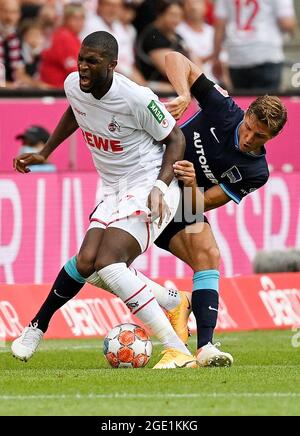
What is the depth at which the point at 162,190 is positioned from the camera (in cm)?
930

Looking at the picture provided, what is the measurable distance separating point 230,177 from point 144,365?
1.57 metres

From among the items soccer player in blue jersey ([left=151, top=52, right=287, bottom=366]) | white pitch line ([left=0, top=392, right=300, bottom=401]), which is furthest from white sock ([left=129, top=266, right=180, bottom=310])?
white pitch line ([left=0, top=392, right=300, bottom=401])

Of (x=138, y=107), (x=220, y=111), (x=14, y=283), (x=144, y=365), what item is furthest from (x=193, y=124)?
(x=14, y=283)

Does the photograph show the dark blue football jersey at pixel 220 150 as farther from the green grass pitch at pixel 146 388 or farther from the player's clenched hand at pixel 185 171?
the green grass pitch at pixel 146 388

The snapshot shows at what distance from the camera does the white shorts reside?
31.0 feet

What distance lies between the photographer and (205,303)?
9.78 meters

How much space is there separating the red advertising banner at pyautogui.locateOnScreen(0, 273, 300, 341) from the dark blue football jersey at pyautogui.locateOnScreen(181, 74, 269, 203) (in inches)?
124

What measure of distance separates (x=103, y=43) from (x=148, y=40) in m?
8.20

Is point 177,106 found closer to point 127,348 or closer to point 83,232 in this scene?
point 127,348

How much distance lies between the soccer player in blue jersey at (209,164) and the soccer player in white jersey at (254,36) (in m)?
6.57

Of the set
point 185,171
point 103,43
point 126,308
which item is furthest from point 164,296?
point 126,308

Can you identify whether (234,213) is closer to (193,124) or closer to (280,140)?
(280,140)

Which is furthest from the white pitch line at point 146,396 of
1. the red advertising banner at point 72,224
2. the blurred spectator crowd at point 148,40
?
the blurred spectator crowd at point 148,40

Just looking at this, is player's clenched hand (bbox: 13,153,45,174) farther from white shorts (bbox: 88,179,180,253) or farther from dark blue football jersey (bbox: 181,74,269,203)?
dark blue football jersey (bbox: 181,74,269,203)
